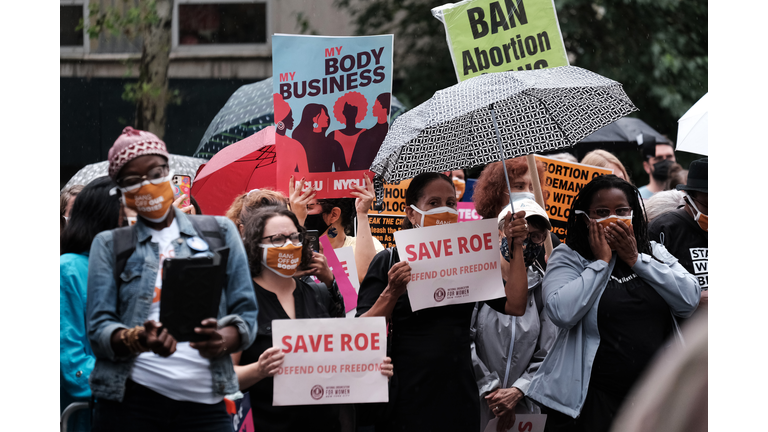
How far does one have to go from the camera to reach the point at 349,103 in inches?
176

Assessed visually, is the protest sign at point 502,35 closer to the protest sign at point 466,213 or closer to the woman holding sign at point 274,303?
the protest sign at point 466,213

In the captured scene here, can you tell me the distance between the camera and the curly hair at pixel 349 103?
446 centimetres

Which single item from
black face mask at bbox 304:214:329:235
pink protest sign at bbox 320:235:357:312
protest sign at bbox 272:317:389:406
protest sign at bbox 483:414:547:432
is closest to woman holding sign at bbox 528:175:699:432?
protest sign at bbox 483:414:547:432

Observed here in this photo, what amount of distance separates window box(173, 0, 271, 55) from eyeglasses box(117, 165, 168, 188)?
9.25 metres

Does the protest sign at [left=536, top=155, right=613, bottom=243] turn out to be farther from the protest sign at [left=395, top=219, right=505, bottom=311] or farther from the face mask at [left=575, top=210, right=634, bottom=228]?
the protest sign at [left=395, top=219, right=505, bottom=311]

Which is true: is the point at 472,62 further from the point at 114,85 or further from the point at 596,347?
the point at 114,85

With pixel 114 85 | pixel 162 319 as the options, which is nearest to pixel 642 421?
pixel 162 319

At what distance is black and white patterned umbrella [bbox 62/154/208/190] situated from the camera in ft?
14.5

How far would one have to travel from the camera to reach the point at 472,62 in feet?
16.3

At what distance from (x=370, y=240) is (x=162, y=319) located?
6.09 ft

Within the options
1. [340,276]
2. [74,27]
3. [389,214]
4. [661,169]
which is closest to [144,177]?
[340,276]

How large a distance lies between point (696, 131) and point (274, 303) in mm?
3272

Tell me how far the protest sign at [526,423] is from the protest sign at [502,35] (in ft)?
7.01

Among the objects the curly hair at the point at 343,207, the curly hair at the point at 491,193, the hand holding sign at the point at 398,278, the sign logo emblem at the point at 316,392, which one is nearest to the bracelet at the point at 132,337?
the sign logo emblem at the point at 316,392
